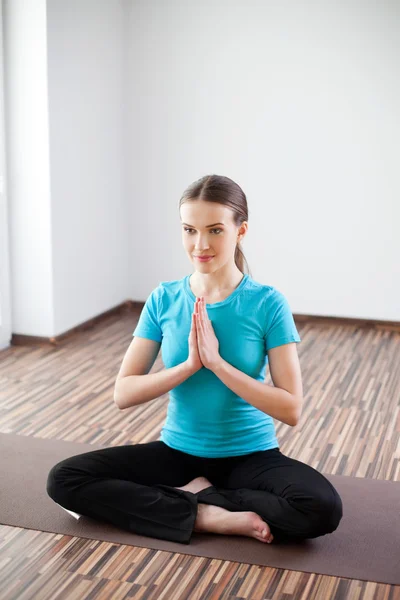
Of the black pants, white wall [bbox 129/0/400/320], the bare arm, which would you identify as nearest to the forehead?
the bare arm

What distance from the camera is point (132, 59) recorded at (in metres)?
5.16

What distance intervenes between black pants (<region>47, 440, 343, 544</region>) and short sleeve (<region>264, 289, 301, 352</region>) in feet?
1.10

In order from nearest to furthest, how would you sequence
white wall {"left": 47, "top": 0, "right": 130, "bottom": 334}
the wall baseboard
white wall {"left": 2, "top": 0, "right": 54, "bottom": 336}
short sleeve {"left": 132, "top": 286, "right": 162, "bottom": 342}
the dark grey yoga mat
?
the dark grey yoga mat < short sleeve {"left": 132, "top": 286, "right": 162, "bottom": 342} < white wall {"left": 2, "top": 0, "right": 54, "bottom": 336} < white wall {"left": 47, "top": 0, "right": 130, "bottom": 334} < the wall baseboard

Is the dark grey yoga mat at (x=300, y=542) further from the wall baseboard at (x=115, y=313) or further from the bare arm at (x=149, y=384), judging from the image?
the wall baseboard at (x=115, y=313)

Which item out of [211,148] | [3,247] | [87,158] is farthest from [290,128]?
[3,247]

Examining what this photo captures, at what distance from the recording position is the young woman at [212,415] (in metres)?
2.28

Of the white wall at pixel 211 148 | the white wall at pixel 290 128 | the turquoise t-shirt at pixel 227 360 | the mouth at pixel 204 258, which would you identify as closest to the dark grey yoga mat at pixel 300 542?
the turquoise t-shirt at pixel 227 360

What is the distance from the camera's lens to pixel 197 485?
7.88 ft

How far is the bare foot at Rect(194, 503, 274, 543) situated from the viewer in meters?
2.27

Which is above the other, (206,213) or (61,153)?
(206,213)

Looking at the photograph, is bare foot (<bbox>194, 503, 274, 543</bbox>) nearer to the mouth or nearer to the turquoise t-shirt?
the turquoise t-shirt

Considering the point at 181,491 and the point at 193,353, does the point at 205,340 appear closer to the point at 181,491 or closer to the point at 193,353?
the point at 193,353

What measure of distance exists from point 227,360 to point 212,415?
165mm

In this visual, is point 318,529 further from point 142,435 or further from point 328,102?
point 328,102
